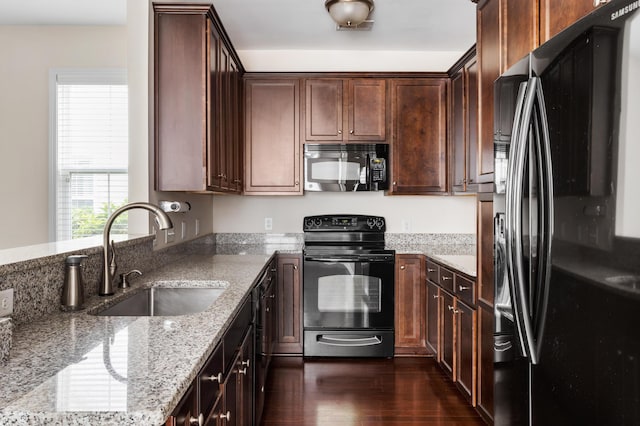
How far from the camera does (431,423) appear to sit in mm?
2688

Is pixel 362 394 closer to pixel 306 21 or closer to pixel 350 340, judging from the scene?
pixel 350 340

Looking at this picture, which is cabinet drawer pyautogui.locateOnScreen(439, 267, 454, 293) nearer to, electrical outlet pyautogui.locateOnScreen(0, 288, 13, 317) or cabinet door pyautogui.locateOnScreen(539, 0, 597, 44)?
cabinet door pyautogui.locateOnScreen(539, 0, 597, 44)

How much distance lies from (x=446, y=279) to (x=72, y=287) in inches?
91.3

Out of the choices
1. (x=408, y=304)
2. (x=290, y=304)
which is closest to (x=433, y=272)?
(x=408, y=304)

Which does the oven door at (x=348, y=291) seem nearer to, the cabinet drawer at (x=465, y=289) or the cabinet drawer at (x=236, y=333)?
the cabinet drawer at (x=465, y=289)

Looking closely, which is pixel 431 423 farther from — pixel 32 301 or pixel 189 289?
pixel 32 301

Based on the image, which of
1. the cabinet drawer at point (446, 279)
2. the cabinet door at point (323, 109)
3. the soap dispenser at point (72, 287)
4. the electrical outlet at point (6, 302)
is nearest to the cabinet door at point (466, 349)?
the cabinet drawer at point (446, 279)

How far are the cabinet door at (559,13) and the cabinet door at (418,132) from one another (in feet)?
7.23

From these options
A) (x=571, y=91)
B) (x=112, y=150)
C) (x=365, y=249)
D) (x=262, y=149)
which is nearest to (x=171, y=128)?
(x=262, y=149)

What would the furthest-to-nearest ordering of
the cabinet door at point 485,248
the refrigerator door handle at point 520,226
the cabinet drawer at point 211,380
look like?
the cabinet door at point 485,248 → the refrigerator door handle at point 520,226 → the cabinet drawer at point 211,380

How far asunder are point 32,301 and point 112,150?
2.77 metres

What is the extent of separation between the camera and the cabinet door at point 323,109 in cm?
392

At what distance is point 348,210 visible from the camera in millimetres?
4258

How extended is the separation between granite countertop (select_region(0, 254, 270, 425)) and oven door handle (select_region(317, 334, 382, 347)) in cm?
210
